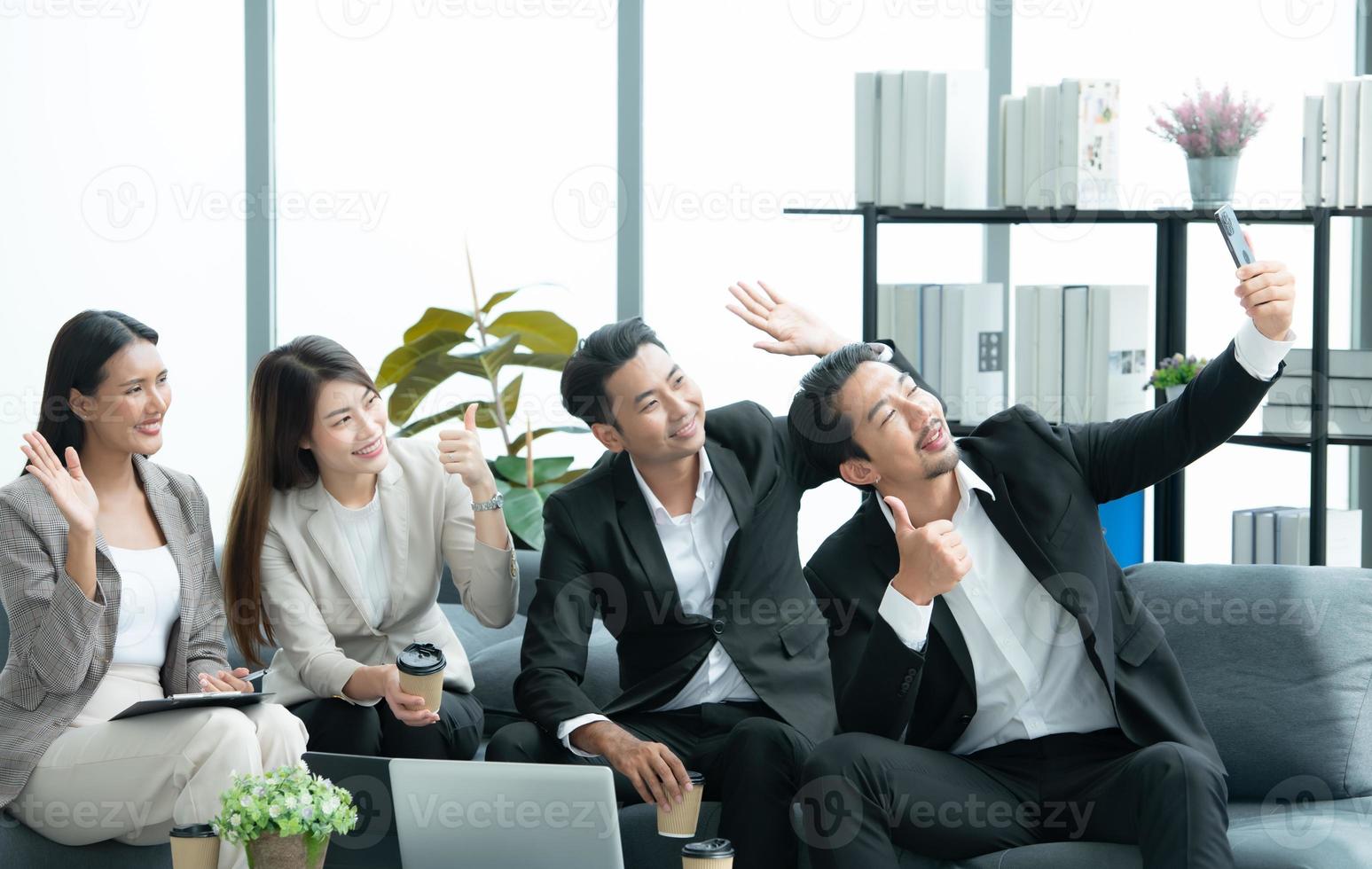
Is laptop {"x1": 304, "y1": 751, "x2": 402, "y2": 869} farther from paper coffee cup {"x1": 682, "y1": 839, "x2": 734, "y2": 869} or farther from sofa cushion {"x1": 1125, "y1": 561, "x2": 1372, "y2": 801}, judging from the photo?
sofa cushion {"x1": 1125, "y1": 561, "x2": 1372, "y2": 801}

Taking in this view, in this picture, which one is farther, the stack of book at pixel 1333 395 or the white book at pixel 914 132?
the white book at pixel 914 132

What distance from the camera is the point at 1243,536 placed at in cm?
365

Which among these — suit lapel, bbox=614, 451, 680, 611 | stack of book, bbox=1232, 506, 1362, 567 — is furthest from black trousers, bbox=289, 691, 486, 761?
stack of book, bbox=1232, 506, 1362, 567

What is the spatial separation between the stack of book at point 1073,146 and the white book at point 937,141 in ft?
0.57

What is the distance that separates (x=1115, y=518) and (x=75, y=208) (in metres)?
3.29

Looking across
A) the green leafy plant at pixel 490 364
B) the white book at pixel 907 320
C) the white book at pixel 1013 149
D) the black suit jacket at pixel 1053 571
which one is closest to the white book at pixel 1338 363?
the white book at pixel 1013 149

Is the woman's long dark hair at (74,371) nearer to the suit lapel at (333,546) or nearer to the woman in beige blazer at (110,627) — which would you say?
the woman in beige blazer at (110,627)

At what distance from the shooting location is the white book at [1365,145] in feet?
11.0

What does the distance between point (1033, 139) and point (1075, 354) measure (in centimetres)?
55

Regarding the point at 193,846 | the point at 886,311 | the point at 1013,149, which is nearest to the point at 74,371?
the point at 193,846

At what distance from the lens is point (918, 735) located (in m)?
2.45

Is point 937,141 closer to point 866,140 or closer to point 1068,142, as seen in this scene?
point 866,140

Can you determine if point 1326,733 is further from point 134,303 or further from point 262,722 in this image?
point 134,303

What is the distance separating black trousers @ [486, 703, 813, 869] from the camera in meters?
2.33
